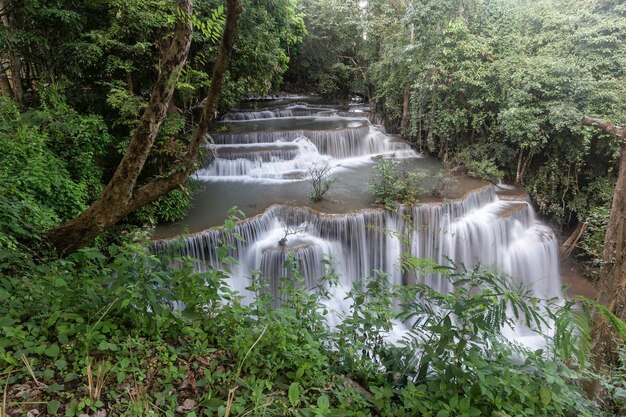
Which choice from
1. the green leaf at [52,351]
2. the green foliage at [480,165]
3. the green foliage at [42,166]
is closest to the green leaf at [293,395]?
the green leaf at [52,351]

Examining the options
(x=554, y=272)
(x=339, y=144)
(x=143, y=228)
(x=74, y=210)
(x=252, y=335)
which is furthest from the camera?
(x=339, y=144)

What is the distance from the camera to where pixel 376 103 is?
1493 cm

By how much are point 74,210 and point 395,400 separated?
5031 mm

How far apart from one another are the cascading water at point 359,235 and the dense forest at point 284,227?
369 millimetres

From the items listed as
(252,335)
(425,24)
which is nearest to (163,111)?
(252,335)

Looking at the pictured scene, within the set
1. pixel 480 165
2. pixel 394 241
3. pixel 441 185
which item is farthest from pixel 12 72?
pixel 480 165

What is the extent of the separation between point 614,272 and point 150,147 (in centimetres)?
547

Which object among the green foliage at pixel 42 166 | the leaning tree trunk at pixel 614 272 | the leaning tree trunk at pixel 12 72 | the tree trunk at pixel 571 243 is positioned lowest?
the tree trunk at pixel 571 243

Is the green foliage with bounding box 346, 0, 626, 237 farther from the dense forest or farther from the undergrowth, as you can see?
the undergrowth

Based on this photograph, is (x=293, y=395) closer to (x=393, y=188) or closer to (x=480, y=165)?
(x=393, y=188)

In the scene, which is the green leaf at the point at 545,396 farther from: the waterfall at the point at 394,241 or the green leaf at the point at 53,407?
the waterfall at the point at 394,241

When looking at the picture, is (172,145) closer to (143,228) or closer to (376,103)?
(143,228)

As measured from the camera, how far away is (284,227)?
24.1 ft

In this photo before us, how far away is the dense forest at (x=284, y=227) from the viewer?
2113 mm
